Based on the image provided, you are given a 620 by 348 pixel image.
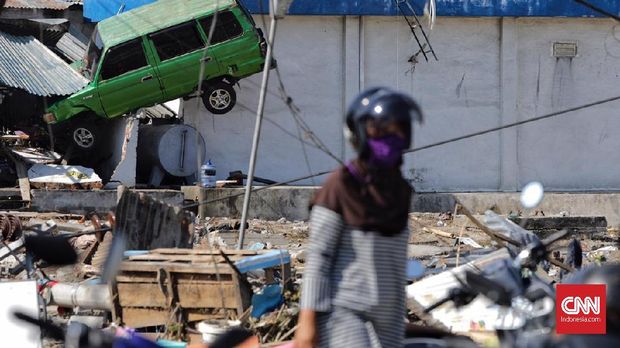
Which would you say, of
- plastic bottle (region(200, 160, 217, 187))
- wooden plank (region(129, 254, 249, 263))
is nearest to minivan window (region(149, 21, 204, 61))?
plastic bottle (region(200, 160, 217, 187))

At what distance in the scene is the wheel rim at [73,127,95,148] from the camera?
1681 cm

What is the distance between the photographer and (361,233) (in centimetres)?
381

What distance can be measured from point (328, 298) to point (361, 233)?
0.27 meters

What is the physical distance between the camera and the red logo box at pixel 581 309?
3.70m

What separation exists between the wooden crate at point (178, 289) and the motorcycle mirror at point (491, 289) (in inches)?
149

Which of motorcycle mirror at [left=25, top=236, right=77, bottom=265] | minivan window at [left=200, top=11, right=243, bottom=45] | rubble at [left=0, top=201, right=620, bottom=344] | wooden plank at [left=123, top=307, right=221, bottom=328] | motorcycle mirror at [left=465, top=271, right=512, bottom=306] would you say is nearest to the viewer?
motorcycle mirror at [left=465, top=271, right=512, bottom=306]

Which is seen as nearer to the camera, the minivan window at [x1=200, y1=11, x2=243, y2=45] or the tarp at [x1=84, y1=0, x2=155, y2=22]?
the minivan window at [x1=200, y1=11, x2=243, y2=45]

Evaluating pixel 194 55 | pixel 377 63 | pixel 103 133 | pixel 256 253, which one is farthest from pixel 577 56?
pixel 256 253

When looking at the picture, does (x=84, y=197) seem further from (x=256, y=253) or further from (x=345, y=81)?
(x=256, y=253)

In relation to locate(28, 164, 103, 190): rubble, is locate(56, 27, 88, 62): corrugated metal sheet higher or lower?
higher

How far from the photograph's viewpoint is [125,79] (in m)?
16.7

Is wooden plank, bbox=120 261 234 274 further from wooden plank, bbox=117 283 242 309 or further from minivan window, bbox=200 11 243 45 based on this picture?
minivan window, bbox=200 11 243 45

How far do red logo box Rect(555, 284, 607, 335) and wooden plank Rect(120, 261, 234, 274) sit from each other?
10.9 feet

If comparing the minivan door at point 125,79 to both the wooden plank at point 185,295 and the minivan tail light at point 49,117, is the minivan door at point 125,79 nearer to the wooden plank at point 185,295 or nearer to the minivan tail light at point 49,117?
the minivan tail light at point 49,117
